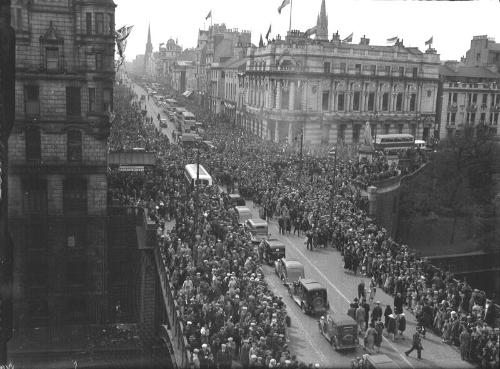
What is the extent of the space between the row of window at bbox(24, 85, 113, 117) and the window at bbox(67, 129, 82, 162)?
1.16 m

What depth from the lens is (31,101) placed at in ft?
118

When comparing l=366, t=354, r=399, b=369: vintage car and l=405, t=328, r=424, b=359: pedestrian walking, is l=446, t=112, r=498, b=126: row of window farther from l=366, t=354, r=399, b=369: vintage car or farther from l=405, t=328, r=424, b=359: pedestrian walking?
l=366, t=354, r=399, b=369: vintage car

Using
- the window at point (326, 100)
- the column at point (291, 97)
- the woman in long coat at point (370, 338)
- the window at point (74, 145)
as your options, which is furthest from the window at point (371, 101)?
the woman in long coat at point (370, 338)

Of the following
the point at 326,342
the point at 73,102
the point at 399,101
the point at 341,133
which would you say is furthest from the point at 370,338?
the point at 399,101

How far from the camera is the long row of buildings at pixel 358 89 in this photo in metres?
79.2

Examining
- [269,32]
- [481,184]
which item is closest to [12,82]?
[481,184]

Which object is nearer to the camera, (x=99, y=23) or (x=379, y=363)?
(x=379, y=363)

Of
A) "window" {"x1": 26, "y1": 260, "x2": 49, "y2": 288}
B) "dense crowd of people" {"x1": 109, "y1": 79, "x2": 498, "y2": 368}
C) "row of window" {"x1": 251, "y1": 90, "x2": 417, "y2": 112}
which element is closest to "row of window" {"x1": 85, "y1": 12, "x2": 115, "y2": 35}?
"dense crowd of people" {"x1": 109, "y1": 79, "x2": 498, "y2": 368}

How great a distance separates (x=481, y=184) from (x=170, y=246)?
3792cm

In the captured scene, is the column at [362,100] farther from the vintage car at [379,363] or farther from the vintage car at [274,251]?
the vintage car at [379,363]

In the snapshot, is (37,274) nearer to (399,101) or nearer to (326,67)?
(326,67)

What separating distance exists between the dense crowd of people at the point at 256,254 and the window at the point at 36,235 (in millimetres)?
5494

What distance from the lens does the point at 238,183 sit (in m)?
49.4

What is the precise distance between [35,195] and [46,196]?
63cm
